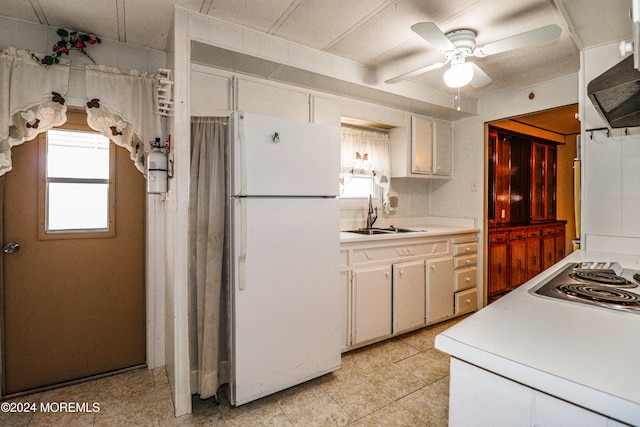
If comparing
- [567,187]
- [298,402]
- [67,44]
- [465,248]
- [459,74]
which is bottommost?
[298,402]

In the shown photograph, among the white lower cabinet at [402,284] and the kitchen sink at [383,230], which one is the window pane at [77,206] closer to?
the white lower cabinet at [402,284]

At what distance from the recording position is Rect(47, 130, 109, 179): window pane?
2254mm

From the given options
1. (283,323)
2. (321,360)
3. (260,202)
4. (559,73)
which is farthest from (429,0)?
(321,360)

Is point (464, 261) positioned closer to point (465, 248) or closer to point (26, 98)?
point (465, 248)

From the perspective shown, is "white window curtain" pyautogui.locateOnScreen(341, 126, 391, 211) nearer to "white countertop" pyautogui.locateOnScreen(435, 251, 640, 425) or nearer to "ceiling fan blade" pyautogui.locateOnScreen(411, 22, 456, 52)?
"ceiling fan blade" pyautogui.locateOnScreen(411, 22, 456, 52)

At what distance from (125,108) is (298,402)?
89.5 inches

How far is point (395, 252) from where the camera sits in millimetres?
2900

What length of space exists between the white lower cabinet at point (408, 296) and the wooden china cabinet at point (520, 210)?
1.33 meters

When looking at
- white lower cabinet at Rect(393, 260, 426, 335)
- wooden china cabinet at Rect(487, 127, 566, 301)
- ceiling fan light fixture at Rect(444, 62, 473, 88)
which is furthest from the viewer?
wooden china cabinet at Rect(487, 127, 566, 301)

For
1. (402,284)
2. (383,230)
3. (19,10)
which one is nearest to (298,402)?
(402,284)

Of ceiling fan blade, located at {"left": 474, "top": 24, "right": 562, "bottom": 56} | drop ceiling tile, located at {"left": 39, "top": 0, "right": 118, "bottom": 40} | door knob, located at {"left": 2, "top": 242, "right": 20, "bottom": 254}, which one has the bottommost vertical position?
door knob, located at {"left": 2, "top": 242, "right": 20, "bottom": 254}

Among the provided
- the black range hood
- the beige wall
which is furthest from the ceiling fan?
the beige wall

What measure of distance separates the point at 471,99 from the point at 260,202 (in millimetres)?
2858

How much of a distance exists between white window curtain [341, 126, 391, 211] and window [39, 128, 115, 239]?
6.60ft
